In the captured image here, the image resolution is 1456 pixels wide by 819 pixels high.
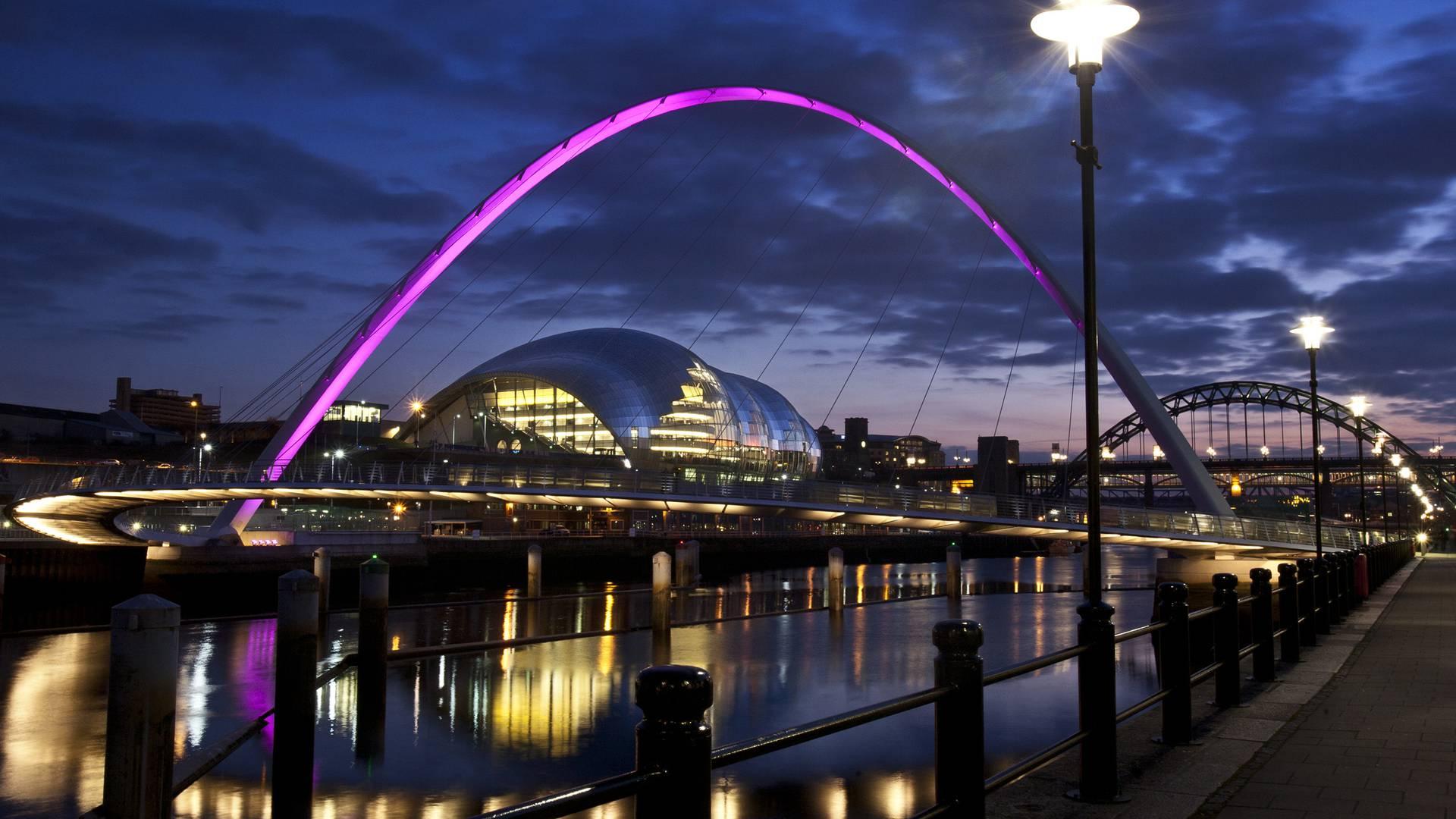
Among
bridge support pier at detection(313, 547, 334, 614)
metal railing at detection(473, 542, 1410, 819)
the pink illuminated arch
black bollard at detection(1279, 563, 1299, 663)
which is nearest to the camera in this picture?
A: metal railing at detection(473, 542, 1410, 819)

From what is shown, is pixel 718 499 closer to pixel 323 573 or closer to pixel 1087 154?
pixel 323 573

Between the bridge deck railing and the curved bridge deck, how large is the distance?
5cm

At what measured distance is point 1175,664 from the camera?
31.1ft

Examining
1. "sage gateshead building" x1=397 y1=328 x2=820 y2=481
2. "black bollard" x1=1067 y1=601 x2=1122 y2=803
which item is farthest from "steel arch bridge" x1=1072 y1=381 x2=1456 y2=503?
"black bollard" x1=1067 y1=601 x2=1122 y2=803

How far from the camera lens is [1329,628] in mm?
19859

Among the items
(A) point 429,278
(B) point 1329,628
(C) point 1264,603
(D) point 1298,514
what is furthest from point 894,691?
(D) point 1298,514

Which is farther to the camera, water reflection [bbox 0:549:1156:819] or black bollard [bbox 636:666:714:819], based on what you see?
water reflection [bbox 0:549:1156:819]

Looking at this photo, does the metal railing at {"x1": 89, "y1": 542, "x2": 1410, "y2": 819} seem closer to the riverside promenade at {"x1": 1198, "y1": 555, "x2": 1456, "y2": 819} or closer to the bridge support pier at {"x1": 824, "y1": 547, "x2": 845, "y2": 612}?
the riverside promenade at {"x1": 1198, "y1": 555, "x2": 1456, "y2": 819}

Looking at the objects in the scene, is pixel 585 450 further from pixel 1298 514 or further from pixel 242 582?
pixel 1298 514

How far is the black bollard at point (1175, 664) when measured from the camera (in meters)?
9.35

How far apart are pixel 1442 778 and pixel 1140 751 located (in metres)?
2.09

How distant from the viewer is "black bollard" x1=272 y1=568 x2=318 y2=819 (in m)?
14.7

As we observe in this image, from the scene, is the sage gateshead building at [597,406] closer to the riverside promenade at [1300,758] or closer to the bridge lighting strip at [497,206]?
the bridge lighting strip at [497,206]

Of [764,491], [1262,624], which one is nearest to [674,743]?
[1262,624]
